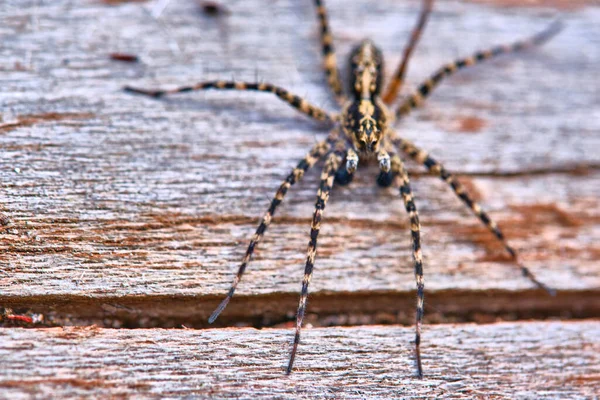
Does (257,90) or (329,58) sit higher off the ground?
(329,58)

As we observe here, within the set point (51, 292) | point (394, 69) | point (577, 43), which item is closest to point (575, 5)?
point (577, 43)

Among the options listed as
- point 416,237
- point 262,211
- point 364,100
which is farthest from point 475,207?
point 262,211

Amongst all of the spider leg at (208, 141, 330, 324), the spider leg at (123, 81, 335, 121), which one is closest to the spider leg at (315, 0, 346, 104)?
the spider leg at (123, 81, 335, 121)

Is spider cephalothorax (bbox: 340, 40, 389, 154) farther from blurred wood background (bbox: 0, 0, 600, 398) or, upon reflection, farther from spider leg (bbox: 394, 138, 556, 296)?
spider leg (bbox: 394, 138, 556, 296)

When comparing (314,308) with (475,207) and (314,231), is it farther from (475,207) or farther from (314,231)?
(475,207)

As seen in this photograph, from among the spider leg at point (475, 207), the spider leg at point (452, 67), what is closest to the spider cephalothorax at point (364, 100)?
the spider leg at point (452, 67)

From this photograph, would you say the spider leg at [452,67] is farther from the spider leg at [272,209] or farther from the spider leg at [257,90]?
the spider leg at [272,209]
